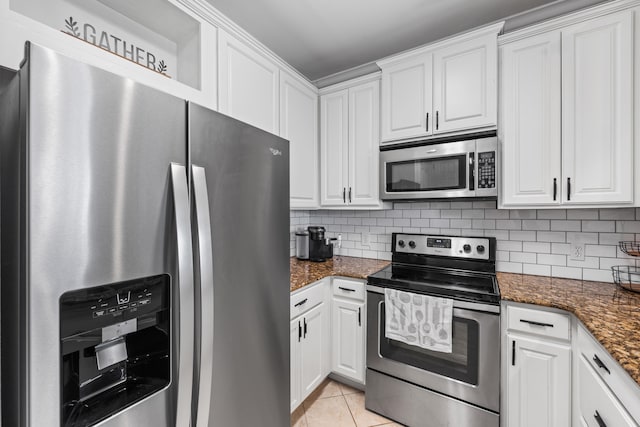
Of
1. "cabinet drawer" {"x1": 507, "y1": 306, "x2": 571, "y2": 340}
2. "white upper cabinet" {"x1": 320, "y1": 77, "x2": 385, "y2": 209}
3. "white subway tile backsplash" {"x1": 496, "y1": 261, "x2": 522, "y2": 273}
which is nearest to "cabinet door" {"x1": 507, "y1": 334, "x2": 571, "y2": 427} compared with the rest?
"cabinet drawer" {"x1": 507, "y1": 306, "x2": 571, "y2": 340}

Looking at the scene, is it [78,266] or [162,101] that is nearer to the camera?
[78,266]

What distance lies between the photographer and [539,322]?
1460 millimetres

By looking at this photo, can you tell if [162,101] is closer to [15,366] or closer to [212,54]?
[15,366]

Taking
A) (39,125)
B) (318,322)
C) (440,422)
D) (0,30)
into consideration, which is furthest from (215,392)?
(440,422)

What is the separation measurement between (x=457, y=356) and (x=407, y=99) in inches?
68.0

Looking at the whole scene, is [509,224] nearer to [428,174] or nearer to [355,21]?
[428,174]

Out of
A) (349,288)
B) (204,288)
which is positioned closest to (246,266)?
(204,288)

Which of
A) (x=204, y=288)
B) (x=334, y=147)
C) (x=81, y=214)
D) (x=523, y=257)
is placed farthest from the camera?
(x=334, y=147)

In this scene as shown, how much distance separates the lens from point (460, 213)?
222 cm

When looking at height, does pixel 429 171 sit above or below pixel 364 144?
below

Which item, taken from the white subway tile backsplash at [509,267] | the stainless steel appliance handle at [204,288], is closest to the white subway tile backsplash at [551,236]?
the white subway tile backsplash at [509,267]

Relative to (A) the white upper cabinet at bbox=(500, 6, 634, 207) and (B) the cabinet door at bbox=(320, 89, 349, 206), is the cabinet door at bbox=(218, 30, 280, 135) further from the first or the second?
(A) the white upper cabinet at bbox=(500, 6, 634, 207)

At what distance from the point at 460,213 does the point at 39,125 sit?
235cm

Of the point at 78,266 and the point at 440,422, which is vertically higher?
the point at 78,266
